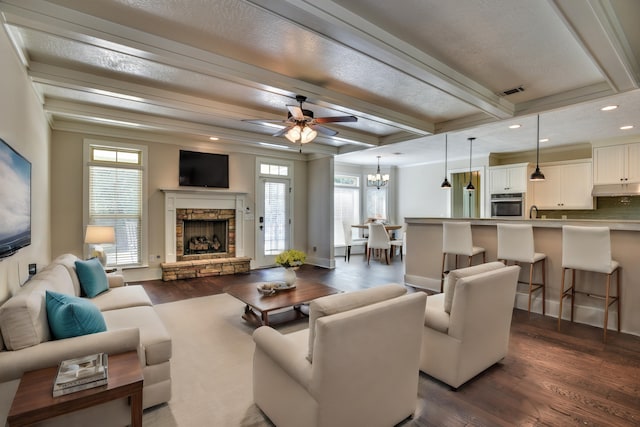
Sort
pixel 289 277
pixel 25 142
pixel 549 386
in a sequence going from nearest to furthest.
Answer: pixel 549 386 < pixel 25 142 < pixel 289 277

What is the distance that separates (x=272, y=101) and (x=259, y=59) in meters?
1.08

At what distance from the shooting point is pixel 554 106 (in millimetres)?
3965

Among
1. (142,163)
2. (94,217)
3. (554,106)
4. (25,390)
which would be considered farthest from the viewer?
(142,163)

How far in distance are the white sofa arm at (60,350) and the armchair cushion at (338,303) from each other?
43.3 inches

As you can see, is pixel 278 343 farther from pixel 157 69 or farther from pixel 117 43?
pixel 157 69

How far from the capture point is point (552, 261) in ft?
13.0

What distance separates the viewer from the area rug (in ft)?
6.50

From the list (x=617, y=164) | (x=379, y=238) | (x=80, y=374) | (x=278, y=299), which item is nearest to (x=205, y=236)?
(x=278, y=299)

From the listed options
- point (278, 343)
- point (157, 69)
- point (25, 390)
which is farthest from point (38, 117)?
point (278, 343)

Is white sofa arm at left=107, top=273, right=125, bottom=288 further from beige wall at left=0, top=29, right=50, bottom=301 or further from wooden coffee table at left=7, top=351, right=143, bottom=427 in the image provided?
wooden coffee table at left=7, top=351, right=143, bottom=427

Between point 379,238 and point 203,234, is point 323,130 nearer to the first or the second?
point 203,234

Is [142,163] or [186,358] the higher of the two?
[142,163]

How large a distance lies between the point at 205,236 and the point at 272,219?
1.49 m

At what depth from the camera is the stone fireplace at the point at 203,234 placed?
228 inches
